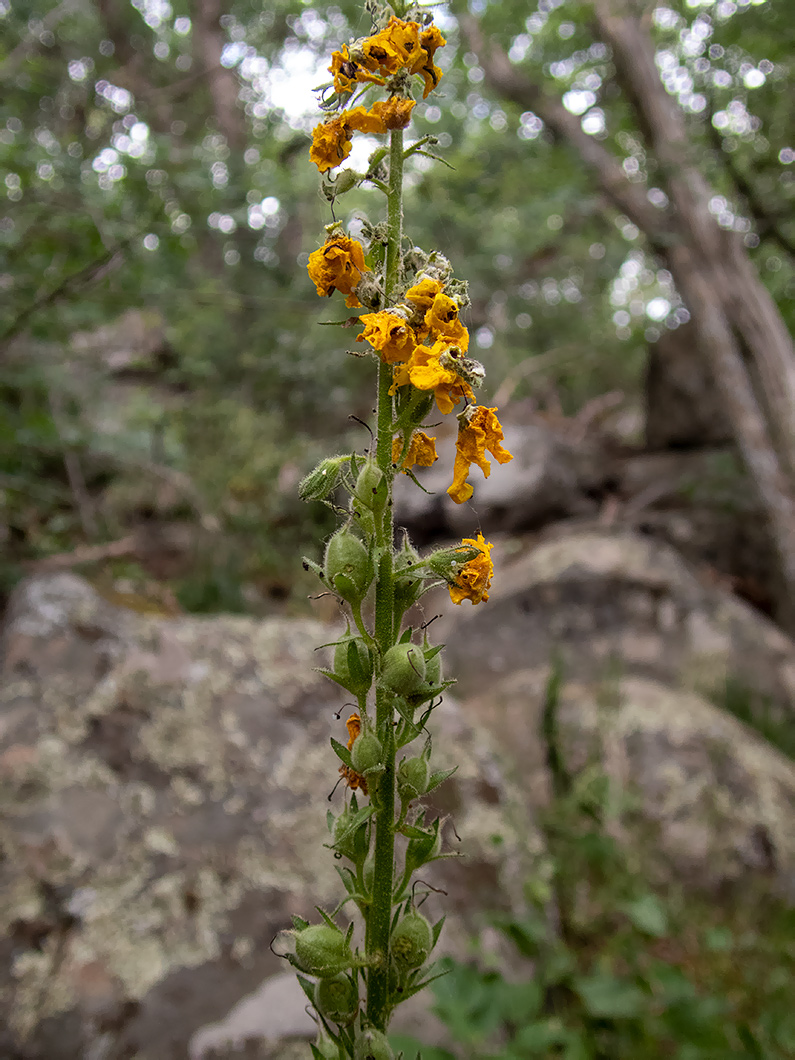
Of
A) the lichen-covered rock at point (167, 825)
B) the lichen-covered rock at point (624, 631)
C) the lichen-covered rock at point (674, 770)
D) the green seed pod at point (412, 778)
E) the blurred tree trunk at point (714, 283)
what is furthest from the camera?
the blurred tree trunk at point (714, 283)

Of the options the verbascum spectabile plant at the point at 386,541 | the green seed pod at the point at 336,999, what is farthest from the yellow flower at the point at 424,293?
the green seed pod at the point at 336,999

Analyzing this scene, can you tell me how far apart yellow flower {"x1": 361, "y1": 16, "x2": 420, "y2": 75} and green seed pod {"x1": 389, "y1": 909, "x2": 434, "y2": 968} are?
4.47 feet

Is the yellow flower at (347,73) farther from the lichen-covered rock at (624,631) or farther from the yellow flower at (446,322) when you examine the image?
the lichen-covered rock at (624,631)

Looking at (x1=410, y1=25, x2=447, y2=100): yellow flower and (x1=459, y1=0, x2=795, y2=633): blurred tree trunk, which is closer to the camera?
(x1=410, y1=25, x2=447, y2=100): yellow flower

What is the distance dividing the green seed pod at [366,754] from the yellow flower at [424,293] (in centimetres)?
67

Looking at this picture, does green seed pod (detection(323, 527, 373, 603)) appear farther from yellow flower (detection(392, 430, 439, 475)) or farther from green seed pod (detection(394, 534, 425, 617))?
yellow flower (detection(392, 430, 439, 475))

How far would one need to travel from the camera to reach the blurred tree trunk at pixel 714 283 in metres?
5.70

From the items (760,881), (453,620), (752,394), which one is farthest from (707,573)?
(760,881)

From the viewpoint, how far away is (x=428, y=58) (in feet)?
3.71

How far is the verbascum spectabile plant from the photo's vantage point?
3.36ft

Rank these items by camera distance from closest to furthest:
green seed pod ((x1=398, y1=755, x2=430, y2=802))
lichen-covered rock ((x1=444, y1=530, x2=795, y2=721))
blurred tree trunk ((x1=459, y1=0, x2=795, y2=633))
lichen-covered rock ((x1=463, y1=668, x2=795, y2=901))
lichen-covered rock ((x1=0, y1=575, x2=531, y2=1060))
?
green seed pod ((x1=398, y1=755, x2=430, y2=802))
lichen-covered rock ((x1=0, y1=575, x2=531, y2=1060))
lichen-covered rock ((x1=463, y1=668, x2=795, y2=901))
lichen-covered rock ((x1=444, y1=530, x2=795, y2=721))
blurred tree trunk ((x1=459, y1=0, x2=795, y2=633))

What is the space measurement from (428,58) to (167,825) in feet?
8.74

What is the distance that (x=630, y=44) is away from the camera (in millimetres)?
6277

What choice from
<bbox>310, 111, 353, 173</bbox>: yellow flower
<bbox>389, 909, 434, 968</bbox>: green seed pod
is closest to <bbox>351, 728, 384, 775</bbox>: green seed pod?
<bbox>389, 909, 434, 968</bbox>: green seed pod
